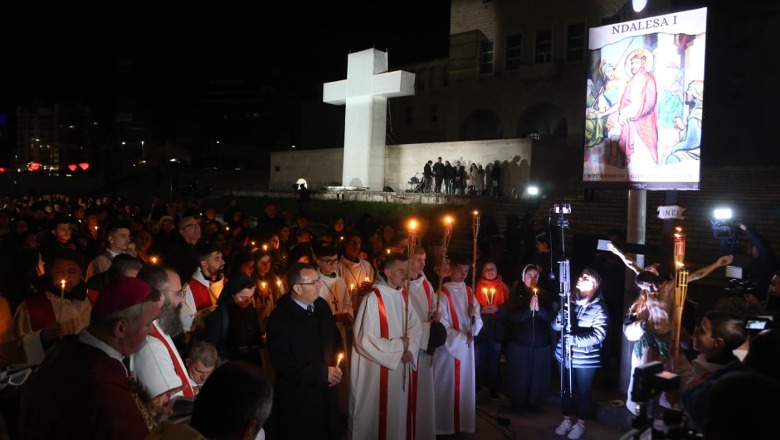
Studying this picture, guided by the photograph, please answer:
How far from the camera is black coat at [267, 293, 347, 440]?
14.3ft

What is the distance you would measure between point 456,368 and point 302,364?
2262 millimetres

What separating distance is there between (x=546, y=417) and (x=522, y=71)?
31.7 m

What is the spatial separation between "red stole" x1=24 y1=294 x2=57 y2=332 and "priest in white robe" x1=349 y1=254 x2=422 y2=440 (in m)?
2.47

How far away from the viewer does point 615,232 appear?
9.23 meters

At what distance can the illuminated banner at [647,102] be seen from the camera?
6230mm

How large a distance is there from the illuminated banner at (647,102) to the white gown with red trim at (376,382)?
3542 mm

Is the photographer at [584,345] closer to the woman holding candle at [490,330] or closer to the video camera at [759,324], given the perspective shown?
the woman holding candle at [490,330]

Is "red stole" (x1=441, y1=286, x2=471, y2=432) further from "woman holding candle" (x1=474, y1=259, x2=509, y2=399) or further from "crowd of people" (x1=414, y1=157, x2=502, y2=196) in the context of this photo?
"crowd of people" (x1=414, y1=157, x2=502, y2=196)

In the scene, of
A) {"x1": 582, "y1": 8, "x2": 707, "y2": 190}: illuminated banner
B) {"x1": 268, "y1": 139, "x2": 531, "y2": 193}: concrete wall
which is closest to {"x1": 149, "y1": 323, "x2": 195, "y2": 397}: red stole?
{"x1": 582, "y1": 8, "x2": 707, "y2": 190}: illuminated banner

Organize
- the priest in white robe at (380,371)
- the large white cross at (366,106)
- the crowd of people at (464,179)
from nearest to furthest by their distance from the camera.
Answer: the priest in white robe at (380,371) → the crowd of people at (464,179) → the large white cross at (366,106)

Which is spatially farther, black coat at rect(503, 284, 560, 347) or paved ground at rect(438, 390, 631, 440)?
black coat at rect(503, 284, 560, 347)

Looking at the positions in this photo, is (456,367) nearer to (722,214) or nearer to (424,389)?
(424,389)

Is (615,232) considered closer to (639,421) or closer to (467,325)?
(467,325)

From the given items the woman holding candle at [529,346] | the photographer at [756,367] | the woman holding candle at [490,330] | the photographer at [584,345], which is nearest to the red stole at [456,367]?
the woman holding candle at [490,330]
